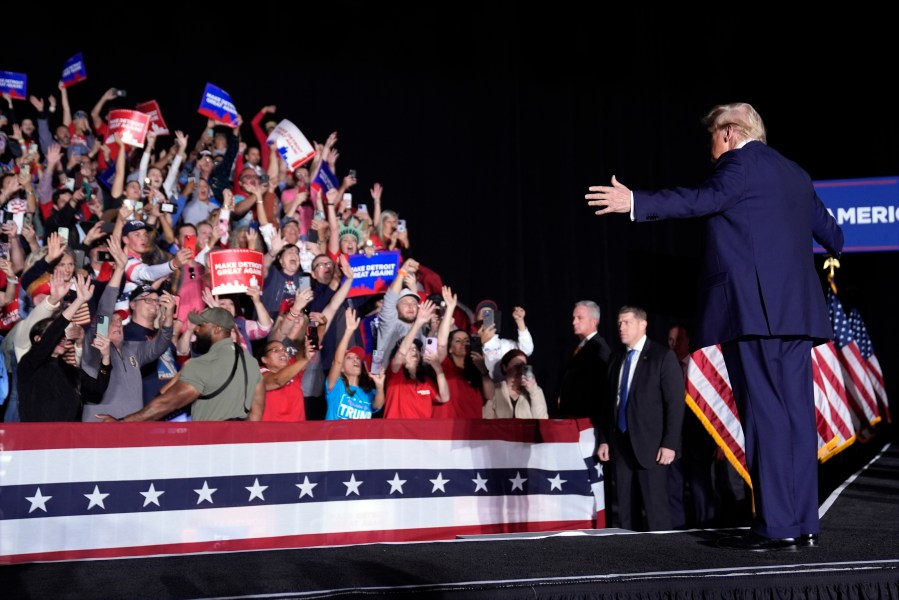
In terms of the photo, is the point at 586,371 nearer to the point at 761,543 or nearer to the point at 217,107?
the point at 761,543

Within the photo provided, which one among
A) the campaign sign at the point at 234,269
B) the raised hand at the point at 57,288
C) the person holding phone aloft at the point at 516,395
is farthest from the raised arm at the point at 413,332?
the raised hand at the point at 57,288

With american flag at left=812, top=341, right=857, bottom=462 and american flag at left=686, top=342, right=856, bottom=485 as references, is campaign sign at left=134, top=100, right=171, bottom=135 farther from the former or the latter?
american flag at left=812, top=341, right=857, bottom=462

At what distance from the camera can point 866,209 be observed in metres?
9.76

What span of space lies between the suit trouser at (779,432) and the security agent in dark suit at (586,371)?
11.3 ft

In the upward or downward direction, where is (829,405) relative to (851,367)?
downward

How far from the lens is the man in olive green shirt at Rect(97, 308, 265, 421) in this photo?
18.5 feet

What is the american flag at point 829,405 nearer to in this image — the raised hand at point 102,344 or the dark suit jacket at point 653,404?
the dark suit jacket at point 653,404

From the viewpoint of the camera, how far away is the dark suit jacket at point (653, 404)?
19.5 feet

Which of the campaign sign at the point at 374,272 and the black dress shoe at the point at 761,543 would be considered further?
the campaign sign at the point at 374,272

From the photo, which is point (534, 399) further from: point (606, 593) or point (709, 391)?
point (606, 593)

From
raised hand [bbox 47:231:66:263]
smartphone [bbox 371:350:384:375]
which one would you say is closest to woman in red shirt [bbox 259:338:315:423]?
smartphone [bbox 371:350:384:375]

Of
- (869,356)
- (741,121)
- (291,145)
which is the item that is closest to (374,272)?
(291,145)

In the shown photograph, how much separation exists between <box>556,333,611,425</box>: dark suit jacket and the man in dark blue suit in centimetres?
339

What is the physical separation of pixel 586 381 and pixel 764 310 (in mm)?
3751
